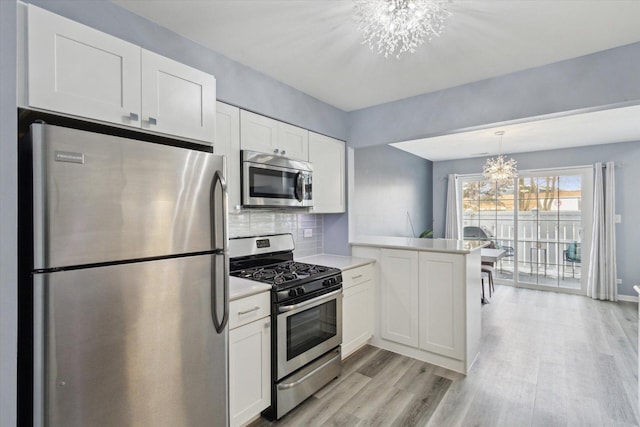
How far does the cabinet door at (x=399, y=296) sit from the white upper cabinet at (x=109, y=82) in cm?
208

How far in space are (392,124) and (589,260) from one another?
15.2 ft

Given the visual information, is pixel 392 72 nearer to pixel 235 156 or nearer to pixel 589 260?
pixel 235 156

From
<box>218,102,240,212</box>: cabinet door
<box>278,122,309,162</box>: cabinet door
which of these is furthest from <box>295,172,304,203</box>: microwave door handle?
<box>218,102,240,212</box>: cabinet door

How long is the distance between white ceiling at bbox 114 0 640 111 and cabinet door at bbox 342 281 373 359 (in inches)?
74.8

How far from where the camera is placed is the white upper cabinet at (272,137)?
2.33 m

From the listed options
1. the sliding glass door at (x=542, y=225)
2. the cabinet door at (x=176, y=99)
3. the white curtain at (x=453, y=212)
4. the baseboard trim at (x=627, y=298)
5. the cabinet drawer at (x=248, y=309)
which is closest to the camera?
the cabinet door at (x=176, y=99)

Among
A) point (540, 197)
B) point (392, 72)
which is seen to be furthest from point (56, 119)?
point (540, 197)

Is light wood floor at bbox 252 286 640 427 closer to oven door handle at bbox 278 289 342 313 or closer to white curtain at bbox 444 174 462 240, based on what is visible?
oven door handle at bbox 278 289 342 313

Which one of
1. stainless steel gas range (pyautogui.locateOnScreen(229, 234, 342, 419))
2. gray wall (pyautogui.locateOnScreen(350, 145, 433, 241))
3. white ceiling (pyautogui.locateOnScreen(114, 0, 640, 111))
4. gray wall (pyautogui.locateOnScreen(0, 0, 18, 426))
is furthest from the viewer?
gray wall (pyautogui.locateOnScreen(350, 145, 433, 241))

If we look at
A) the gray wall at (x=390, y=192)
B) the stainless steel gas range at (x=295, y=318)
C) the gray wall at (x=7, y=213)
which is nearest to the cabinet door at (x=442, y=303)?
the stainless steel gas range at (x=295, y=318)

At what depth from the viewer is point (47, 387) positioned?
108cm

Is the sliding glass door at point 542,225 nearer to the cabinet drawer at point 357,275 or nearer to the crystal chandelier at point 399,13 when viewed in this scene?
the cabinet drawer at point 357,275

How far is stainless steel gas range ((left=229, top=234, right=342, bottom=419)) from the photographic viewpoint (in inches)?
81.1

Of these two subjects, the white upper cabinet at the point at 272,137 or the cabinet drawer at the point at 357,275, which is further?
the cabinet drawer at the point at 357,275
